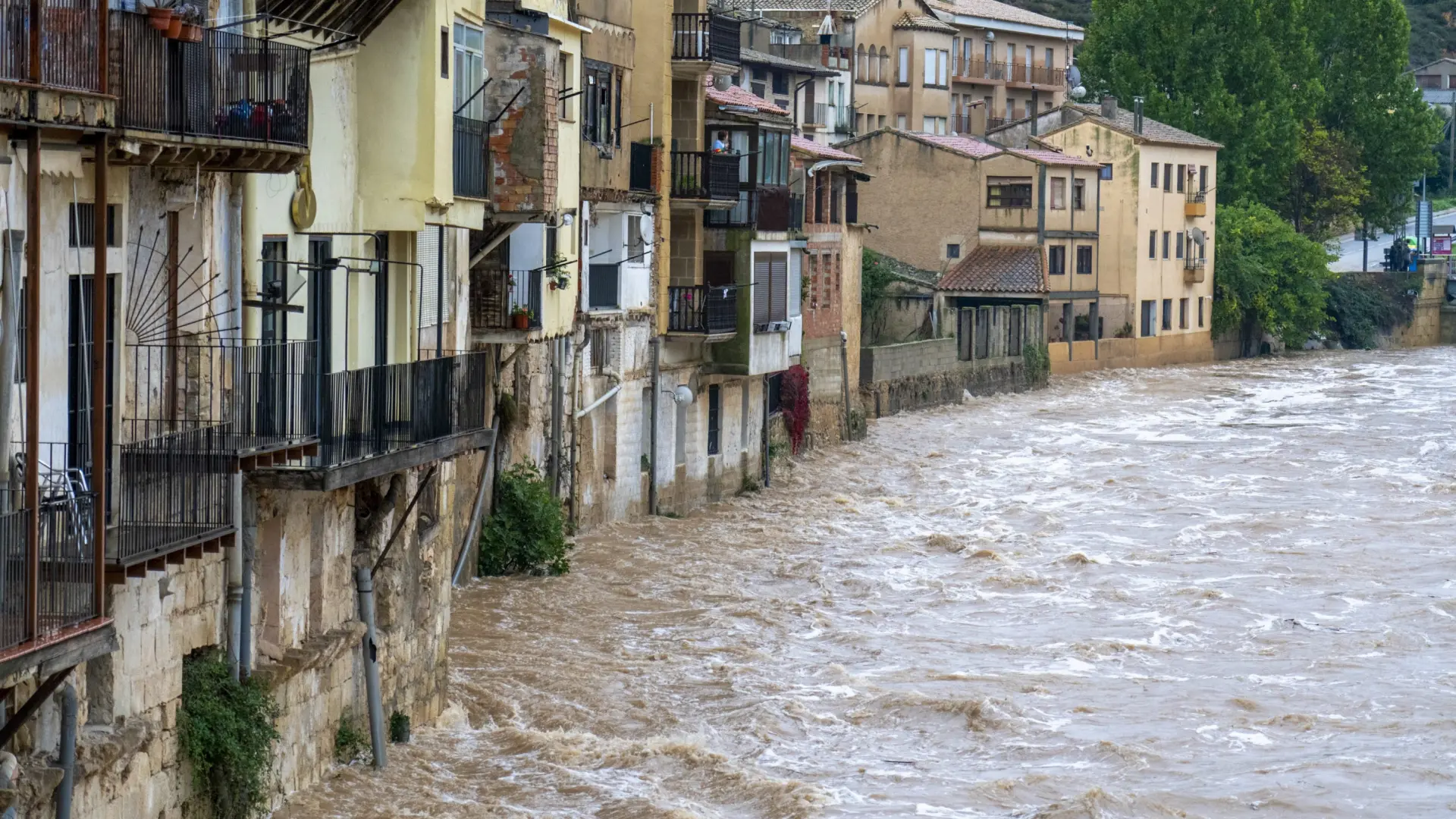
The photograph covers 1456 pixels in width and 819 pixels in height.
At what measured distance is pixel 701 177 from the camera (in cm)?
3734

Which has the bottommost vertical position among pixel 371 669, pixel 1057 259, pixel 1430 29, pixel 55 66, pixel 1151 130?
pixel 371 669

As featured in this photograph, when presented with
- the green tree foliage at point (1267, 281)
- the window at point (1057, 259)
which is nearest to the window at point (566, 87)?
the window at point (1057, 259)

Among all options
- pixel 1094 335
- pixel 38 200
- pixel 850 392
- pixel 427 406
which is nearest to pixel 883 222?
pixel 1094 335

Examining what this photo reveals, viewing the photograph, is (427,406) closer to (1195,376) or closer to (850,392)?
(850,392)

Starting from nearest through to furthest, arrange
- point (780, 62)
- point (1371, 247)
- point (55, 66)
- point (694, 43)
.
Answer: point (55, 66) → point (694, 43) → point (780, 62) → point (1371, 247)

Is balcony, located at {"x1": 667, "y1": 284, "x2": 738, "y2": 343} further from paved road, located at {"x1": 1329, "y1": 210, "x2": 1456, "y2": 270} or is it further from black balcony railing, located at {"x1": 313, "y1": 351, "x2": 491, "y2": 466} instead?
paved road, located at {"x1": 1329, "y1": 210, "x2": 1456, "y2": 270}

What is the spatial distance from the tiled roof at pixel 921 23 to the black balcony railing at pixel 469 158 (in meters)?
65.1

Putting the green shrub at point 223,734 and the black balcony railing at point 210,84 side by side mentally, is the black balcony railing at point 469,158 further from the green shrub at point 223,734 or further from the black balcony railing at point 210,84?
the green shrub at point 223,734

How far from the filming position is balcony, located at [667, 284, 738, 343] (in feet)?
121

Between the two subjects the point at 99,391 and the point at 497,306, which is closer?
the point at 99,391

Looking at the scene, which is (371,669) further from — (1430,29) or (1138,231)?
(1430,29)

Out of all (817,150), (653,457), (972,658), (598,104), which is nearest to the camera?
(972,658)

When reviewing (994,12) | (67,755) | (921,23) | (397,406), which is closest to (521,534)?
(397,406)

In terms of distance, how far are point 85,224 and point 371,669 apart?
19.1ft
